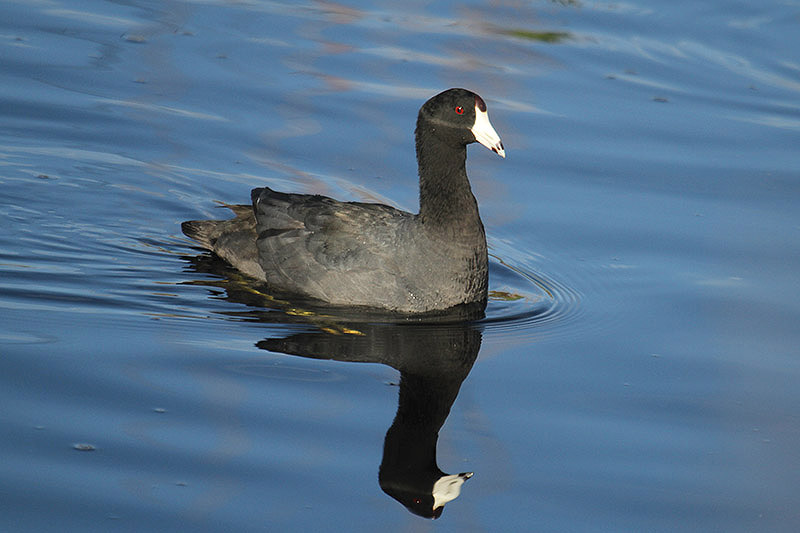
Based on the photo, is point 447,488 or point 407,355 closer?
point 447,488

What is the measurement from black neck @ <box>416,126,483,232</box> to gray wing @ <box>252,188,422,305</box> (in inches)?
6.8

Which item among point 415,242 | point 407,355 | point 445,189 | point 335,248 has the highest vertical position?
point 445,189

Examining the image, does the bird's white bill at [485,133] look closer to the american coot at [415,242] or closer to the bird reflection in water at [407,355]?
the american coot at [415,242]

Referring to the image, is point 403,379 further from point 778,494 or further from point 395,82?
point 395,82

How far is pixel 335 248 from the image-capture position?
24.2 feet

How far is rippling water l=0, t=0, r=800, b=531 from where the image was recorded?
16.6 feet

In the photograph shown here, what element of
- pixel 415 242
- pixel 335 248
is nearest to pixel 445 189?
pixel 415 242

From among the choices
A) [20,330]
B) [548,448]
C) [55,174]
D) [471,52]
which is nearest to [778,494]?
[548,448]

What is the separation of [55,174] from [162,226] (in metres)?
1.11

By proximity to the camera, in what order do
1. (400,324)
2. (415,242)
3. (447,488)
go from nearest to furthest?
(447,488), (400,324), (415,242)

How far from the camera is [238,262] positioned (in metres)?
7.85

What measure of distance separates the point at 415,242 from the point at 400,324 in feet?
1.86

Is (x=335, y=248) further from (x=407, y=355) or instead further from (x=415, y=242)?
(x=407, y=355)

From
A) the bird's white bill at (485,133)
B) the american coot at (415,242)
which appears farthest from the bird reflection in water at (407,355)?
the bird's white bill at (485,133)
